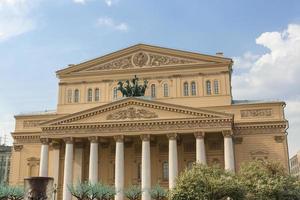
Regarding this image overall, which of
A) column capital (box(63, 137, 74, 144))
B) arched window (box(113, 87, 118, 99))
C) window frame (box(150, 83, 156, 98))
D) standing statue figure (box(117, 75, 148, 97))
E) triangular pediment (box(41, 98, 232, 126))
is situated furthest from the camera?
arched window (box(113, 87, 118, 99))

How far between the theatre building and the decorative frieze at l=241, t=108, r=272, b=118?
107mm

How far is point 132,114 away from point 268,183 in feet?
56.5

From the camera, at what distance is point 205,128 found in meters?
46.3

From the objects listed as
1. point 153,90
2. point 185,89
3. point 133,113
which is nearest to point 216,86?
point 185,89

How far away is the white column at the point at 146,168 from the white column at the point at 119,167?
2.29 m

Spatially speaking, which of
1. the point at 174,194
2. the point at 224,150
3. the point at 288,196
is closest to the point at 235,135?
the point at 224,150

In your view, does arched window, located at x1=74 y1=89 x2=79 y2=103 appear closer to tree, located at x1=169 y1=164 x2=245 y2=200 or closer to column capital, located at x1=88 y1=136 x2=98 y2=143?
column capital, located at x1=88 y1=136 x2=98 y2=143

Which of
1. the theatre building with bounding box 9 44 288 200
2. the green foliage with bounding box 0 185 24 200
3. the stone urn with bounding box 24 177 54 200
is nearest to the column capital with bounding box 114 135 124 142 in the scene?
the theatre building with bounding box 9 44 288 200

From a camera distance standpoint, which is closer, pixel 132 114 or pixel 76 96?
pixel 132 114

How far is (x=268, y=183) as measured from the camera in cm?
3662

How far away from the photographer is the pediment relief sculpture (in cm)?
5512

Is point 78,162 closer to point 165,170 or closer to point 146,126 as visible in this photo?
point 146,126

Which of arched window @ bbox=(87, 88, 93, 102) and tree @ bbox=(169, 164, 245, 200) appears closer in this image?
tree @ bbox=(169, 164, 245, 200)

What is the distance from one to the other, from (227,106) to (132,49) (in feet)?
45.7
